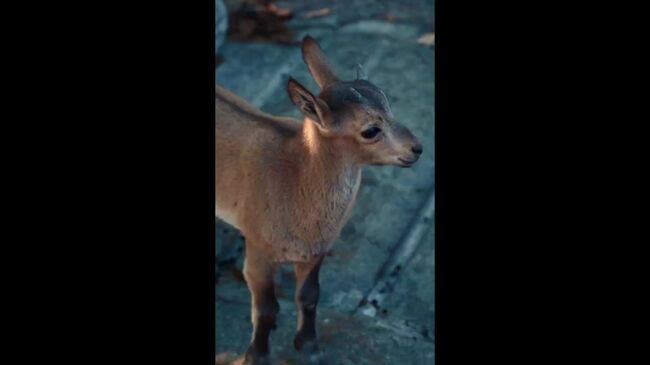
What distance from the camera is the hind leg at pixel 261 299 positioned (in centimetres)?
432

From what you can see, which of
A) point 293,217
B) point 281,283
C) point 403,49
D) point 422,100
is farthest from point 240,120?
point 403,49

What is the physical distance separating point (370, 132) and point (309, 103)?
0.89 feet

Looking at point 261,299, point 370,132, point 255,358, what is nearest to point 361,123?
point 370,132

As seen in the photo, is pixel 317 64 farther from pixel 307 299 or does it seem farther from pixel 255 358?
pixel 255 358

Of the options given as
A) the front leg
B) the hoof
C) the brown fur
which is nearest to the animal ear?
the brown fur

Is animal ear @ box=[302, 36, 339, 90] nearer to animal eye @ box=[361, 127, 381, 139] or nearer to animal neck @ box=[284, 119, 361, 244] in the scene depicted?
animal neck @ box=[284, 119, 361, 244]

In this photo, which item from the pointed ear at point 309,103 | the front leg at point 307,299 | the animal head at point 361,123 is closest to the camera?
the pointed ear at point 309,103

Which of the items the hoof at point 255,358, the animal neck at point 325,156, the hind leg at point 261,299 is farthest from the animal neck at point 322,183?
the hoof at point 255,358

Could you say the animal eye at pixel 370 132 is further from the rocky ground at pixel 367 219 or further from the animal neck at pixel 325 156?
the rocky ground at pixel 367 219

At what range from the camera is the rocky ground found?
4883 millimetres

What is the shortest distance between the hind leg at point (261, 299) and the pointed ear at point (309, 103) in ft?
2.43

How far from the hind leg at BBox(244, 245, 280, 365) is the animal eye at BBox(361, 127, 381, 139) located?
76 centimetres

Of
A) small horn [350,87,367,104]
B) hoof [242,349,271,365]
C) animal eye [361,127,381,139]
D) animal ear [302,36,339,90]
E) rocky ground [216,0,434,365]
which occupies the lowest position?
rocky ground [216,0,434,365]

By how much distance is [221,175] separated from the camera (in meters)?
4.41
